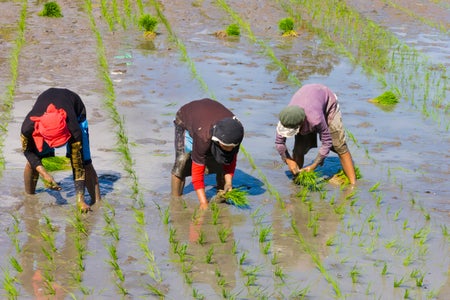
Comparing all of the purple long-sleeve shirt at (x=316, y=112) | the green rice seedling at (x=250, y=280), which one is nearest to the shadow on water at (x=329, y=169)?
the purple long-sleeve shirt at (x=316, y=112)

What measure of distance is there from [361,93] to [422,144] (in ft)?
6.76

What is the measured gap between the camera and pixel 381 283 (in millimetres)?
4766

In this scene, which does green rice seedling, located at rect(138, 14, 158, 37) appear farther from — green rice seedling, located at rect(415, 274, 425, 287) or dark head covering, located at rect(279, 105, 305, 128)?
green rice seedling, located at rect(415, 274, 425, 287)

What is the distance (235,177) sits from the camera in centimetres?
676

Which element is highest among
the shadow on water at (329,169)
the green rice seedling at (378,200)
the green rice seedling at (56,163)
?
the green rice seedling at (56,163)

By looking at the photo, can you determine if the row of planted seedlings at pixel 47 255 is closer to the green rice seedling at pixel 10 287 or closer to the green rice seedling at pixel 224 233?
the green rice seedling at pixel 10 287

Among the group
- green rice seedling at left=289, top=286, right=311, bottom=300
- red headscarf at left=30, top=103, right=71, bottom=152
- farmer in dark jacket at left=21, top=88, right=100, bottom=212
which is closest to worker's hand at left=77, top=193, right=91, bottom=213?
farmer in dark jacket at left=21, top=88, right=100, bottom=212

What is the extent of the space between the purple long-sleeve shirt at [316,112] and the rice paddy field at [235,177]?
438 mm

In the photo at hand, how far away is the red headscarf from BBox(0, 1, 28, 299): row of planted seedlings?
606 millimetres

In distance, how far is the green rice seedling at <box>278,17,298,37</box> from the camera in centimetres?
1302

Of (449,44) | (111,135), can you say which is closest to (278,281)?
(111,135)

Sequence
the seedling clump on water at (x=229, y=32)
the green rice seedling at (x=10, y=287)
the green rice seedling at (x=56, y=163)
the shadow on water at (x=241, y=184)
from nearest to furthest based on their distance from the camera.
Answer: the green rice seedling at (x=10, y=287) < the shadow on water at (x=241, y=184) < the green rice seedling at (x=56, y=163) < the seedling clump on water at (x=229, y=32)

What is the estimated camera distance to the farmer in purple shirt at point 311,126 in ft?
19.4

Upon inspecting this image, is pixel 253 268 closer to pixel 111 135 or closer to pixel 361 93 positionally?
pixel 111 135
